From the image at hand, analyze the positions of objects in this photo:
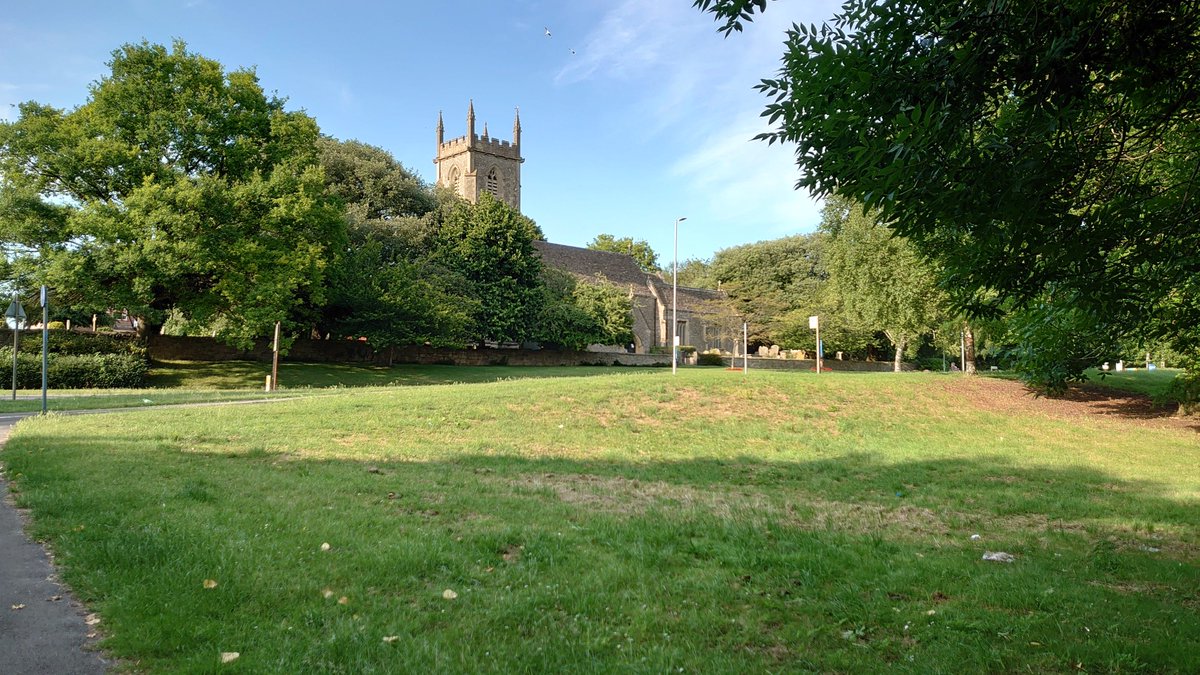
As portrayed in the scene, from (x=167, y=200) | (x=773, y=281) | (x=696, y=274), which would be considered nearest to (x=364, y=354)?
(x=167, y=200)

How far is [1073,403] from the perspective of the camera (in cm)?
2308

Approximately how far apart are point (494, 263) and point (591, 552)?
4050 cm

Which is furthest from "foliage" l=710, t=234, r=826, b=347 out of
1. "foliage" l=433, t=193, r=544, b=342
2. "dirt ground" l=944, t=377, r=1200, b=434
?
"dirt ground" l=944, t=377, r=1200, b=434

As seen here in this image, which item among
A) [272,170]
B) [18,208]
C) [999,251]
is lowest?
[999,251]

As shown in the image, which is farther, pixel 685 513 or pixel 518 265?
pixel 518 265

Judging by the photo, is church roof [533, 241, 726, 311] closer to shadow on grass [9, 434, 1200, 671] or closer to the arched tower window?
the arched tower window

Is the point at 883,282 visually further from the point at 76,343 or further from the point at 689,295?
the point at 689,295

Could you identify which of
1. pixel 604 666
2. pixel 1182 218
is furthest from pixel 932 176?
pixel 604 666

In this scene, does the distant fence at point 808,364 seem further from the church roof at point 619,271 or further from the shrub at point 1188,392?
the shrub at point 1188,392

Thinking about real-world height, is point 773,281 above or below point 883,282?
above

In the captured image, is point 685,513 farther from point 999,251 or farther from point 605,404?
point 605,404

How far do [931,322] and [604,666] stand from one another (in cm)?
3199

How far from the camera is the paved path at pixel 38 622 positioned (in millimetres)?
3518

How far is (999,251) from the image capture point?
5730mm
